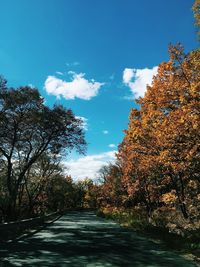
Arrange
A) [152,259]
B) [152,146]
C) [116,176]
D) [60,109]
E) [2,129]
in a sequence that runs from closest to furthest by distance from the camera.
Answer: [152,259], [152,146], [2,129], [60,109], [116,176]

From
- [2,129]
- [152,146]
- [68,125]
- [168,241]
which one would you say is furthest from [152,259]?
[68,125]

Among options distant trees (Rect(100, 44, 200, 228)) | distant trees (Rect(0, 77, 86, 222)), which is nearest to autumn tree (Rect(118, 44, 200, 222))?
distant trees (Rect(100, 44, 200, 228))

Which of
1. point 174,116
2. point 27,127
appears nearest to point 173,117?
point 174,116

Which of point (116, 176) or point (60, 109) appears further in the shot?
point (116, 176)

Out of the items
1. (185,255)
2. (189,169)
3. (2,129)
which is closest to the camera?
(185,255)

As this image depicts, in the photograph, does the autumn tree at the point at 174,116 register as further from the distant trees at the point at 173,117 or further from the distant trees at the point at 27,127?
the distant trees at the point at 27,127

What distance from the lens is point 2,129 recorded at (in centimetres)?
2777

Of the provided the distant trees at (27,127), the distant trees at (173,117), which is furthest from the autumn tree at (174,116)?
the distant trees at (27,127)

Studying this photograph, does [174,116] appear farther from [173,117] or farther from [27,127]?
[27,127]

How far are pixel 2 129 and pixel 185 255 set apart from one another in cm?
1896

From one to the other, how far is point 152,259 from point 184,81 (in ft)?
31.9

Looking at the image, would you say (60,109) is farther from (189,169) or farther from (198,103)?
(198,103)

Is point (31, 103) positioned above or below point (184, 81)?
above

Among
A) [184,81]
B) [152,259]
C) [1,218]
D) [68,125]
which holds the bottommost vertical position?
[152,259]
